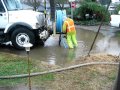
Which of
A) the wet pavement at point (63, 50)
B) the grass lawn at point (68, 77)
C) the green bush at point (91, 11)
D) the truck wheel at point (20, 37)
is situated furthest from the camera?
the green bush at point (91, 11)

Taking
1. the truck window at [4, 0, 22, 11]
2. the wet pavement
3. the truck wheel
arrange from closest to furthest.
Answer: the wet pavement < the truck wheel < the truck window at [4, 0, 22, 11]

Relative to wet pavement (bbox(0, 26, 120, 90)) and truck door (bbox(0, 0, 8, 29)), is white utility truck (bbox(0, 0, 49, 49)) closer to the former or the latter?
truck door (bbox(0, 0, 8, 29))

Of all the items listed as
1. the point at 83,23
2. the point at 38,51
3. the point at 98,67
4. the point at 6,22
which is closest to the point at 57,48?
the point at 38,51

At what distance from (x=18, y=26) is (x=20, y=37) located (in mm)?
430

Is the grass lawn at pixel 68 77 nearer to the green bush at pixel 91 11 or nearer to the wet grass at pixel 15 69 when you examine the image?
the wet grass at pixel 15 69

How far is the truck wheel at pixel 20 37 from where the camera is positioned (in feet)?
40.3

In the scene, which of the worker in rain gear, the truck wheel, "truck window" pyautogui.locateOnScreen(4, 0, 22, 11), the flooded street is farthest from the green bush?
the truck wheel

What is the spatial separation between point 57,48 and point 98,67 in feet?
14.6

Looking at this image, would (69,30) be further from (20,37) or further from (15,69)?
(15,69)

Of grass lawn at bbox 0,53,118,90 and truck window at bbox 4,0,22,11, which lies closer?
grass lawn at bbox 0,53,118,90

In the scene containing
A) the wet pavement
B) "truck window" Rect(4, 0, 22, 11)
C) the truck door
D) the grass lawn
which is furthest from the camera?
"truck window" Rect(4, 0, 22, 11)

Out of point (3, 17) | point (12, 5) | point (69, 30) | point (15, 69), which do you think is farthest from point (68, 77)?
point (12, 5)

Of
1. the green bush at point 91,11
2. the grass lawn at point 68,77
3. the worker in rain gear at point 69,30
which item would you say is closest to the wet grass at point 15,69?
the grass lawn at point 68,77

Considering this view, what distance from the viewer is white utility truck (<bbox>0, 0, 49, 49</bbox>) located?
40.3 ft
